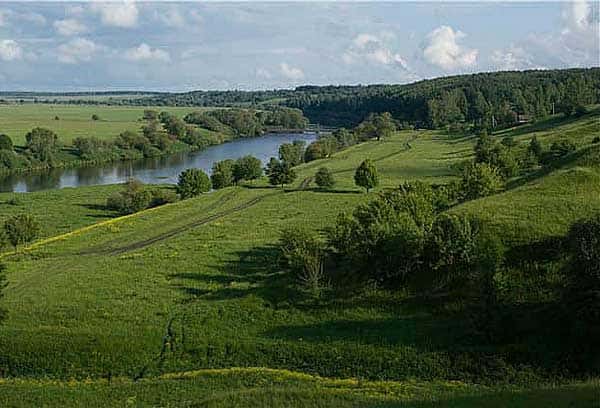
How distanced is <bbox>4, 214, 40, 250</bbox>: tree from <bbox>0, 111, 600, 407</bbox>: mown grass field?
2.77 m

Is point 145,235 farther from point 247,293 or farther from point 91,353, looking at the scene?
point 91,353

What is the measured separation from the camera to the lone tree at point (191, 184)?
7706 cm

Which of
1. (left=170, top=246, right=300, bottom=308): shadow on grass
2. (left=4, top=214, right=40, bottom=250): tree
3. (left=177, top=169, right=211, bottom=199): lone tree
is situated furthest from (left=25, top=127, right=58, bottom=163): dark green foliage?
(left=170, top=246, right=300, bottom=308): shadow on grass

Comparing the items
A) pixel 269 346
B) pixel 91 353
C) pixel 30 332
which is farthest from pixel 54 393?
pixel 269 346

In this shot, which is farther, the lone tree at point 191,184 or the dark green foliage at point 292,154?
the dark green foliage at point 292,154

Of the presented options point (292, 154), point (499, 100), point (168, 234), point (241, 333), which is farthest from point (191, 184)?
point (499, 100)

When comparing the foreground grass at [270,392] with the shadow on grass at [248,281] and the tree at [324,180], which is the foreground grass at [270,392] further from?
the tree at [324,180]

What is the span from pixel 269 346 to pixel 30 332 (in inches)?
508

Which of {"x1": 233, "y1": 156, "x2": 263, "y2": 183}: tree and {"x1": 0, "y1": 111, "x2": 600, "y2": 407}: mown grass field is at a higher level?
{"x1": 233, "y1": 156, "x2": 263, "y2": 183}: tree

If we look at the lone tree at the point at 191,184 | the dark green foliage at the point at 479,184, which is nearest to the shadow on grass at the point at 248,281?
the dark green foliage at the point at 479,184

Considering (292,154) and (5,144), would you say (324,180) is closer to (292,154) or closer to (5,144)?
(292,154)

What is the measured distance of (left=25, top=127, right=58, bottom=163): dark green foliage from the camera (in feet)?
416

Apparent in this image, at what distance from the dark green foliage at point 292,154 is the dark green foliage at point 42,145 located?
52.6m

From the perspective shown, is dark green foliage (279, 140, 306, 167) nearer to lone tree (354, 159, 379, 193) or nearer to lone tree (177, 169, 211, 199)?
lone tree (177, 169, 211, 199)
